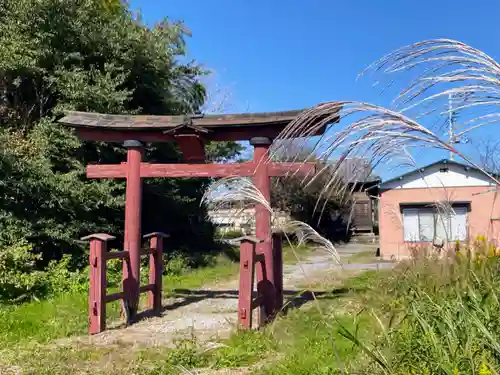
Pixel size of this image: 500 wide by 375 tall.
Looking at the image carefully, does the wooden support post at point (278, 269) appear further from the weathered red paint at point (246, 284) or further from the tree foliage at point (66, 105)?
the tree foliage at point (66, 105)

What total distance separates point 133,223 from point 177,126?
1.43 meters

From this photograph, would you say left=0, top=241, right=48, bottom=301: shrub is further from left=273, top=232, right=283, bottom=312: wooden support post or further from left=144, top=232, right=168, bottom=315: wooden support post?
left=273, top=232, right=283, bottom=312: wooden support post

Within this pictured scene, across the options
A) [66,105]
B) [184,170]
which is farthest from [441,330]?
[66,105]

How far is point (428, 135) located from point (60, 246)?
979 cm

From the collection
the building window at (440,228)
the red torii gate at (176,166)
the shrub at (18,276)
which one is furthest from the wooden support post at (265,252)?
the shrub at (18,276)

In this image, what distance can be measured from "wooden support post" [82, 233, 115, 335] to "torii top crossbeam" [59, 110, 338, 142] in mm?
1748

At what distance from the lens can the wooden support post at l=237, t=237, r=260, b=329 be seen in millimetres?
5359

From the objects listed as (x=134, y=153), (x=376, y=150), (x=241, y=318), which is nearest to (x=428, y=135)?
(x=376, y=150)

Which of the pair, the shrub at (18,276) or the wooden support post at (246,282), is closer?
the wooden support post at (246,282)

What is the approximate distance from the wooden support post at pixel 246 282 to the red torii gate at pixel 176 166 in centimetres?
52

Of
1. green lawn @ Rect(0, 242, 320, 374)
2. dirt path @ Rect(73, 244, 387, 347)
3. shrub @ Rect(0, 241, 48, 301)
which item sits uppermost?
shrub @ Rect(0, 241, 48, 301)

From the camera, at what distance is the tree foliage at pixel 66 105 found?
9602mm

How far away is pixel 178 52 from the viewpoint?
1277 centimetres

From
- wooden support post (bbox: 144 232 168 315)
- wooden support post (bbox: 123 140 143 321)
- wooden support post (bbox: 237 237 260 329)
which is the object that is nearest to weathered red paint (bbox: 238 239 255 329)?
wooden support post (bbox: 237 237 260 329)
